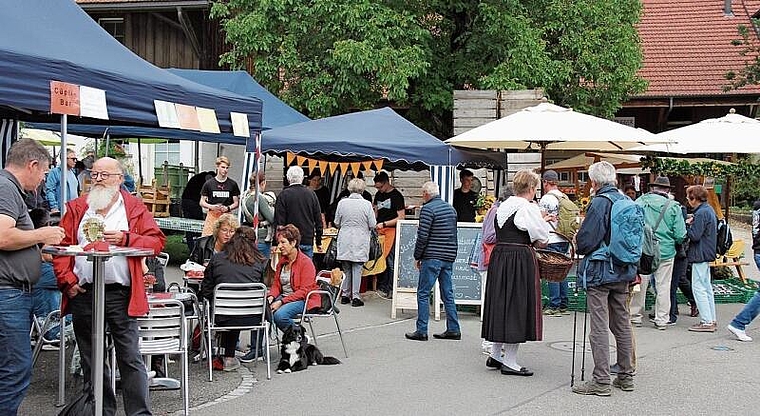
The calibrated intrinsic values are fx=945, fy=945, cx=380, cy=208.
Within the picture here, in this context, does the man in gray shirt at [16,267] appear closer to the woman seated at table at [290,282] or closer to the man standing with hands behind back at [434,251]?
the woman seated at table at [290,282]

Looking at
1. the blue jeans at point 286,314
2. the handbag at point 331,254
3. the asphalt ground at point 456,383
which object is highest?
the handbag at point 331,254

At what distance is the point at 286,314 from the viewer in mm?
8664

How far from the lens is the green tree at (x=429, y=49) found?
55.7 ft

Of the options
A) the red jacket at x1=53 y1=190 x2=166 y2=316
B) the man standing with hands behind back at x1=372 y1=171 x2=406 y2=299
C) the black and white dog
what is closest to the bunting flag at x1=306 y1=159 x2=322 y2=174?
the man standing with hands behind back at x1=372 y1=171 x2=406 y2=299

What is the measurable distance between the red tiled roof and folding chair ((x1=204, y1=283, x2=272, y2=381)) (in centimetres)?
1845

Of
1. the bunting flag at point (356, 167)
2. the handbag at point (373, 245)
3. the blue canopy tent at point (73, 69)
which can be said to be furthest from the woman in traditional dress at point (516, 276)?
the bunting flag at point (356, 167)

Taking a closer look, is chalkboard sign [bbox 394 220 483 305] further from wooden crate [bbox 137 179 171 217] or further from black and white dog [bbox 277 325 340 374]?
wooden crate [bbox 137 179 171 217]

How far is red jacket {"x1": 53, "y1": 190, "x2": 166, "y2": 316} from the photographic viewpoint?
5.89 meters

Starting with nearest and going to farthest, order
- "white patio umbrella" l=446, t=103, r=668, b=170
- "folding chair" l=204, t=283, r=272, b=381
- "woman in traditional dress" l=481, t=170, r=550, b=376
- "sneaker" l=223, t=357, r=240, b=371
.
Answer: "folding chair" l=204, t=283, r=272, b=381 < "woman in traditional dress" l=481, t=170, r=550, b=376 < "sneaker" l=223, t=357, r=240, b=371 < "white patio umbrella" l=446, t=103, r=668, b=170

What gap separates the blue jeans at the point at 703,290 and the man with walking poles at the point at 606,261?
3.64 meters

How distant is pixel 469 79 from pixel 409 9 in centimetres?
177

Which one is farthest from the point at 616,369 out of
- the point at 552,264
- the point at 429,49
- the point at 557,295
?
the point at 429,49

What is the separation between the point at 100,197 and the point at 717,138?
9.75m

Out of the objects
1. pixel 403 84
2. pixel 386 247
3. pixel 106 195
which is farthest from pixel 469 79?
pixel 106 195
